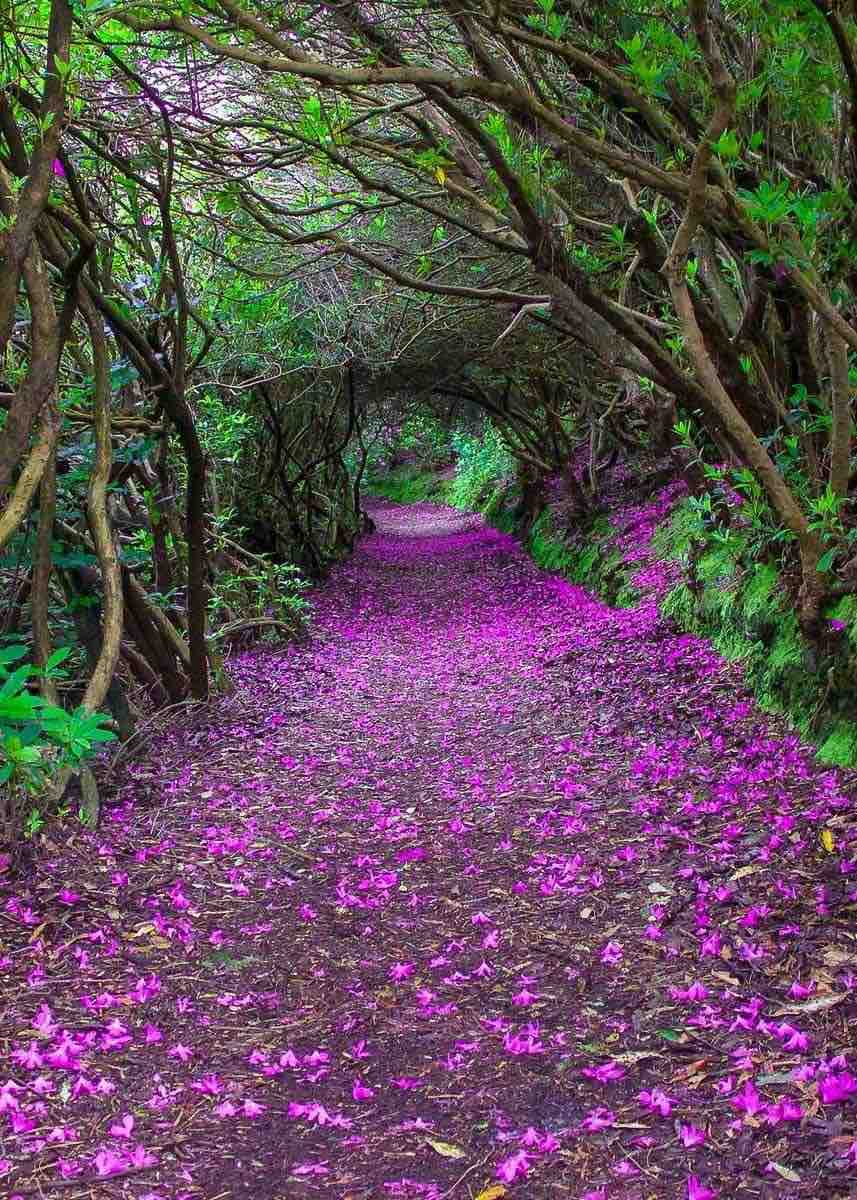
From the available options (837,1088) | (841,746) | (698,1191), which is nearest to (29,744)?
(698,1191)

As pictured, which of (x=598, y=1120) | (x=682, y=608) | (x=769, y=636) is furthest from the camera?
(x=682, y=608)

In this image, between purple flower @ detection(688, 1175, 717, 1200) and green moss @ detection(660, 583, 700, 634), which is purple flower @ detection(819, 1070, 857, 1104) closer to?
purple flower @ detection(688, 1175, 717, 1200)

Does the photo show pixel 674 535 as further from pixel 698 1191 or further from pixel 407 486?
pixel 407 486

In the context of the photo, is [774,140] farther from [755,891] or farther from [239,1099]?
[239,1099]

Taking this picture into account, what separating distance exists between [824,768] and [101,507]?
4091 millimetres

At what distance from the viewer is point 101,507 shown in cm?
530

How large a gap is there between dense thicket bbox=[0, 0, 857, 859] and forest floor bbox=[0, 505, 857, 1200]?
0.86 meters

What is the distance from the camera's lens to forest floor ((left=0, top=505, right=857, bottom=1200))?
249 centimetres

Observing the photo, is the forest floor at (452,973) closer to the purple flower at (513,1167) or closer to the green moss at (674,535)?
the purple flower at (513,1167)

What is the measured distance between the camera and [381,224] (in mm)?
7246

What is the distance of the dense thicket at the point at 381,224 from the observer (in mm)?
3742

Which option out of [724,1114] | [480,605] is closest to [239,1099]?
[724,1114]

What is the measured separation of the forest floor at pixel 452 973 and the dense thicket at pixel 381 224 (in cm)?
86

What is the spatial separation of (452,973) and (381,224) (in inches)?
224
